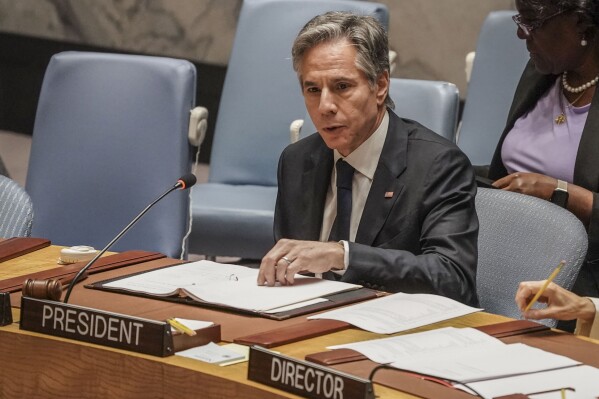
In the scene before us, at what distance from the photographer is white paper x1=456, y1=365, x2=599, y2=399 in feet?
5.07

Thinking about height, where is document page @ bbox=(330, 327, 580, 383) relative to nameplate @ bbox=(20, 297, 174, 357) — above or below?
above

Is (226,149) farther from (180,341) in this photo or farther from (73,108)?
(180,341)

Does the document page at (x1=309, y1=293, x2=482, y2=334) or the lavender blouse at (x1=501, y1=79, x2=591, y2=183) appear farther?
the lavender blouse at (x1=501, y1=79, x2=591, y2=183)

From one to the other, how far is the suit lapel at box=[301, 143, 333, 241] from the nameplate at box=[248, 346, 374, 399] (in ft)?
2.98

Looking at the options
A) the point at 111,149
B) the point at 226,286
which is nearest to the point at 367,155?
the point at 226,286

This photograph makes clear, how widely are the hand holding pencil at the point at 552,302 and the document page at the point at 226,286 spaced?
36 cm

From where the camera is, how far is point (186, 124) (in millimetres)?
3297

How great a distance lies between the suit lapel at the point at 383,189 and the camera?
2.41 m

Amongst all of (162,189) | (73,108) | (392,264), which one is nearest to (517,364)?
(392,264)

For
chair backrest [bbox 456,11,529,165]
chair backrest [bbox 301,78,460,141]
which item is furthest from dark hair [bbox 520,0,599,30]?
chair backrest [bbox 456,11,529,165]

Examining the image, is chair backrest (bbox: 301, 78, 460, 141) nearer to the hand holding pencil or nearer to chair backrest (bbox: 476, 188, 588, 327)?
chair backrest (bbox: 476, 188, 588, 327)

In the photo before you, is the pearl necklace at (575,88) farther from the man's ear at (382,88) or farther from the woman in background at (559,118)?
the man's ear at (382,88)

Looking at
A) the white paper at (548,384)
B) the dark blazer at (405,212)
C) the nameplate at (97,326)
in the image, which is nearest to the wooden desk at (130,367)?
the nameplate at (97,326)

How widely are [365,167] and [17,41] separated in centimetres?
409
